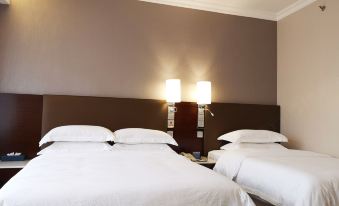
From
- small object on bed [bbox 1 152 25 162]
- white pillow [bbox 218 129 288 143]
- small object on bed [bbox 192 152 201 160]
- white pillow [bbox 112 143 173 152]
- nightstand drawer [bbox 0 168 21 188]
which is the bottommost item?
nightstand drawer [bbox 0 168 21 188]

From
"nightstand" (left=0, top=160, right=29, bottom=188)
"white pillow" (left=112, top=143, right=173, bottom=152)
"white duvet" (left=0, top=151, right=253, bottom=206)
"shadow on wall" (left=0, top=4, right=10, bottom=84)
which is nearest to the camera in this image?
"white duvet" (left=0, top=151, right=253, bottom=206)

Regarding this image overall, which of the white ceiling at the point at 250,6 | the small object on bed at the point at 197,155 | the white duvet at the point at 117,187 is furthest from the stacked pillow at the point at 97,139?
the white ceiling at the point at 250,6

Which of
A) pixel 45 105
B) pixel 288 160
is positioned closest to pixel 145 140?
pixel 45 105

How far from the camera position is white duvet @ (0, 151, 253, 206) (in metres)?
1.36

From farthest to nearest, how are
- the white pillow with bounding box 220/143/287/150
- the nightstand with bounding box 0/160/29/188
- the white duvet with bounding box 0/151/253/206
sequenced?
the white pillow with bounding box 220/143/287/150 < the nightstand with bounding box 0/160/29/188 < the white duvet with bounding box 0/151/253/206

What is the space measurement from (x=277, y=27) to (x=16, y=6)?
3361mm

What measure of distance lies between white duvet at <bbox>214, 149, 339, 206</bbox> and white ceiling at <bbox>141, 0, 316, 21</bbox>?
6.38ft

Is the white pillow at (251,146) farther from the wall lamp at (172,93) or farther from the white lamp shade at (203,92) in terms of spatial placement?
the wall lamp at (172,93)

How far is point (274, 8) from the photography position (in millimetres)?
3711

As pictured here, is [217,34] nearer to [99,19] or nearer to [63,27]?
[99,19]

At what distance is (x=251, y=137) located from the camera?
3223 mm

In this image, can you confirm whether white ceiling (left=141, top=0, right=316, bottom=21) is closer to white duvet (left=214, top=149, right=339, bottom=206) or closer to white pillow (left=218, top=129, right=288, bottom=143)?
white pillow (left=218, top=129, right=288, bottom=143)

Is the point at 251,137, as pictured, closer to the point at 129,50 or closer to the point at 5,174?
the point at 129,50

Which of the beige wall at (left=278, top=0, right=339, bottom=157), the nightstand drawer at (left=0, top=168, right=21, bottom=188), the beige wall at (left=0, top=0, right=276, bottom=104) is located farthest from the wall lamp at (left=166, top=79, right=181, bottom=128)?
the nightstand drawer at (left=0, top=168, right=21, bottom=188)
